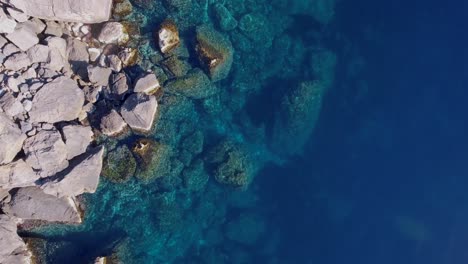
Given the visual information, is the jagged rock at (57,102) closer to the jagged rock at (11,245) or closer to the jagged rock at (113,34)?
the jagged rock at (113,34)

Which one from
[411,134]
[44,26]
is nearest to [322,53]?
[411,134]

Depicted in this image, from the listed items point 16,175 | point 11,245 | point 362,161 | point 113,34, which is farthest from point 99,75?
point 362,161

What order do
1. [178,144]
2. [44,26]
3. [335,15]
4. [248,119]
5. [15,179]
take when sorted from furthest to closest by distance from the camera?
[335,15] < [248,119] < [178,144] < [44,26] < [15,179]

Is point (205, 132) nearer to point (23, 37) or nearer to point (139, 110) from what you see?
point (139, 110)

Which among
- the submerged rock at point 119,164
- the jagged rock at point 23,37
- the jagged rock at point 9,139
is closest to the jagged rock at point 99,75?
the jagged rock at point 23,37

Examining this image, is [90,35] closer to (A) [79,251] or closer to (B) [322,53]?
(A) [79,251]
